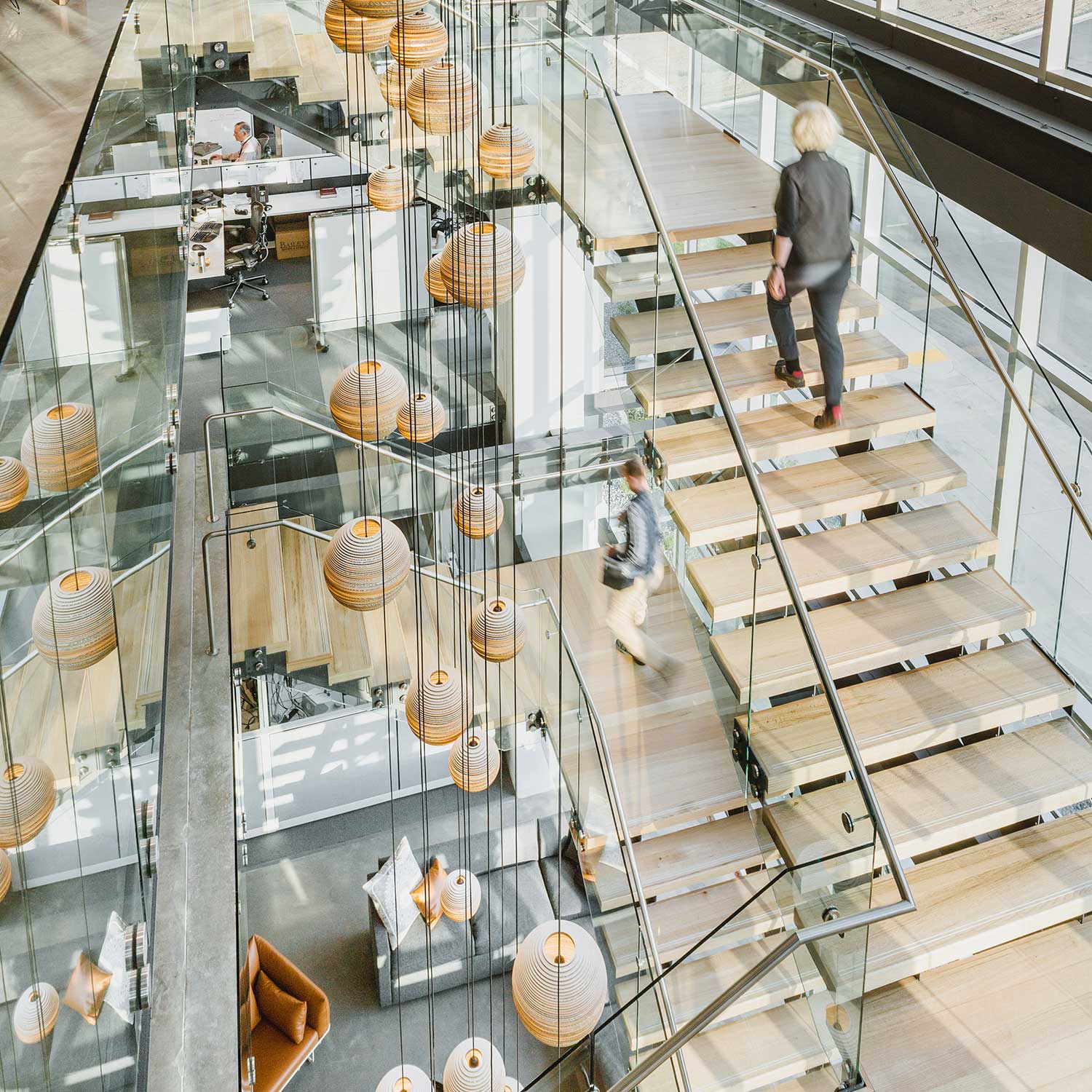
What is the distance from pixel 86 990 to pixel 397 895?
20.1 feet

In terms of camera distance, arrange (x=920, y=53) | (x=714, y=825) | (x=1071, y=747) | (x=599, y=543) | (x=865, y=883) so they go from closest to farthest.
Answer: (x=865, y=883) → (x=1071, y=747) → (x=714, y=825) → (x=599, y=543) → (x=920, y=53)

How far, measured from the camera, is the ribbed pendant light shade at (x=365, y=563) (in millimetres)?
4875

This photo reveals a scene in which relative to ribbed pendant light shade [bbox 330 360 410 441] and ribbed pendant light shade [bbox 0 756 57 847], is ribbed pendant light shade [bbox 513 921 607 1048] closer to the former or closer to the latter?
ribbed pendant light shade [bbox 330 360 410 441]

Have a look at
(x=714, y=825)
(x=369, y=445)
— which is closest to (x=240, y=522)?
(x=369, y=445)

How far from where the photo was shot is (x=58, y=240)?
2.73m

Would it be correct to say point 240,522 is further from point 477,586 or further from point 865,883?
point 865,883

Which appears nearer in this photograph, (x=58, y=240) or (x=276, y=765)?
(x=58, y=240)

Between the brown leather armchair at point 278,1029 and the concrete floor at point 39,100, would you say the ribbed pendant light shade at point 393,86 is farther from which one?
the brown leather armchair at point 278,1029

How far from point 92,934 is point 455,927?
6.61 m

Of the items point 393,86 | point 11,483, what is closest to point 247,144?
point 393,86

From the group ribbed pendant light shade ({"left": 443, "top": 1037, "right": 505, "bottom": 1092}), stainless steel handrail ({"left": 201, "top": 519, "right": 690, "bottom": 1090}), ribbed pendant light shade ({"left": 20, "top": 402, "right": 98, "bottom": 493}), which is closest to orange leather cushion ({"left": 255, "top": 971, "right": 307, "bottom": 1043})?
ribbed pendant light shade ({"left": 443, "top": 1037, "right": 505, "bottom": 1092})

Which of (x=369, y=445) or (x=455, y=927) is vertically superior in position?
(x=369, y=445)

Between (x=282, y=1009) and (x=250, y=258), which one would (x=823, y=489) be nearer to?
(x=282, y=1009)

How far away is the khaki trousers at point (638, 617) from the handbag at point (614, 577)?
19 millimetres
